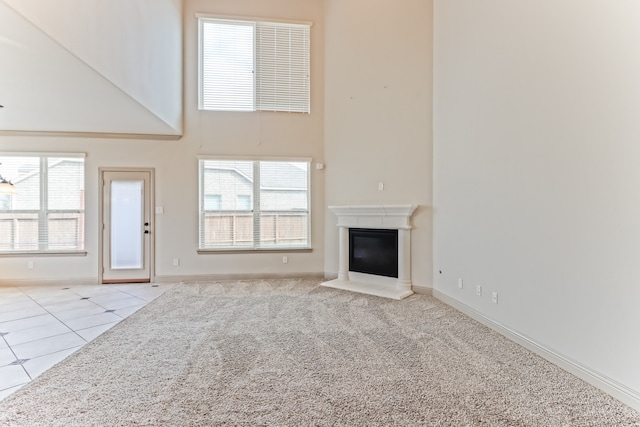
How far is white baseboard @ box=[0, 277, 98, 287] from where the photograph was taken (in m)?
5.27

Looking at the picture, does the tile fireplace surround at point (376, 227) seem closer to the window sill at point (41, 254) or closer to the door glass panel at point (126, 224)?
the door glass panel at point (126, 224)

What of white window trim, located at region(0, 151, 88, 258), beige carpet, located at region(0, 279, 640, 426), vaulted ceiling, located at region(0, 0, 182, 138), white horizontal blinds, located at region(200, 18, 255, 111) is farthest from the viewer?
white horizontal blinds, located at region(200, 18, 255, 111)

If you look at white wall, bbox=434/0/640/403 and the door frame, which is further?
the door frame

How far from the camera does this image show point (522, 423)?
1886 mm

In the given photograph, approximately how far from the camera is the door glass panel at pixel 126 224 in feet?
18.0

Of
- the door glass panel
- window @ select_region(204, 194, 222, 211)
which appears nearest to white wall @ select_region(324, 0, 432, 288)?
window @ select_region(204, 194, 222, 211)

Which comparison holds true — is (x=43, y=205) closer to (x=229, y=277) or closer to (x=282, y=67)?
(x=229, y=277)

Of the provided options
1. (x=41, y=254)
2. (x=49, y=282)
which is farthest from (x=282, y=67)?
(x=49, y=282)

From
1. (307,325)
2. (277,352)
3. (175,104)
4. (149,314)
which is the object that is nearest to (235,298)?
(149,314)

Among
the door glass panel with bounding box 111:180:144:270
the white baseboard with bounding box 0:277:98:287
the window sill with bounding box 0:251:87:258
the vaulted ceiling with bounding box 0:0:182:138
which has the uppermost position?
the vaulted ceiling with bounding box 0:0:182:138

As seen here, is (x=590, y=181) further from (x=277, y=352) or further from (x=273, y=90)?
(x=273, y=90)

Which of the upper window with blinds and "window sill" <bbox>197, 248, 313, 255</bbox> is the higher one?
the upper window with blinds

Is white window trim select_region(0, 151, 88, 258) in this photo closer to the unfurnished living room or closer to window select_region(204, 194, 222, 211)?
the unfurnished living room

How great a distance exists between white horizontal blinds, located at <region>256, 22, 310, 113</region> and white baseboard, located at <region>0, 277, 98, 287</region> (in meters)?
4.22
